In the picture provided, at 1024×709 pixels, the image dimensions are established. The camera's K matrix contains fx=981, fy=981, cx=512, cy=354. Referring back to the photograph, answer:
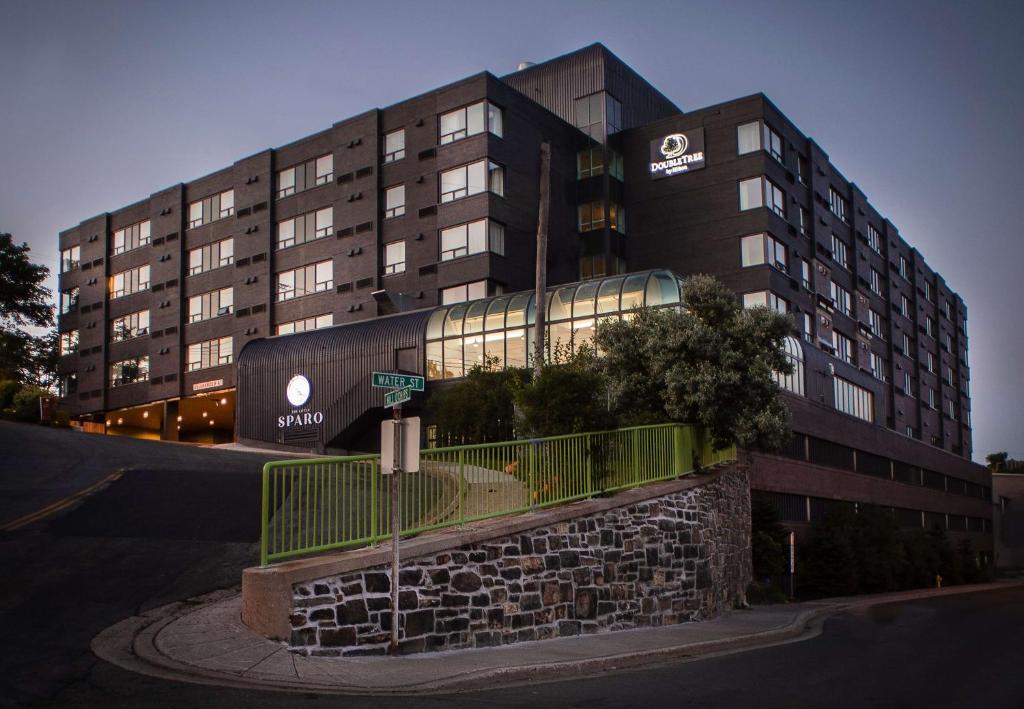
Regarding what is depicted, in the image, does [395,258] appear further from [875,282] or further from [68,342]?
[875,282]

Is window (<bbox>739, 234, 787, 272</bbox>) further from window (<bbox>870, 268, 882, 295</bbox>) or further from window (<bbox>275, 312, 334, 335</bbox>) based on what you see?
window (<bbox>275, 312, 334, 335</bbox>)

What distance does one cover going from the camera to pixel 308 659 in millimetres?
10852

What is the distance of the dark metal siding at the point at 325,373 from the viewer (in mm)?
45781

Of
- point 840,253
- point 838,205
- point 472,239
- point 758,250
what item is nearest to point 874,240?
point 838,205

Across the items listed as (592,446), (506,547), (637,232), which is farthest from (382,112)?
(506,547)

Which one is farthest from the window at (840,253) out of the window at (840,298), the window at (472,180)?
the window at (472,180)

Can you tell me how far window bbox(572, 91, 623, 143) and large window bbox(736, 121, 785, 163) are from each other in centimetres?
813

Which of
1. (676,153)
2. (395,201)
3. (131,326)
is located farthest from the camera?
(131,326)

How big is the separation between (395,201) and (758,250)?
19.3 m

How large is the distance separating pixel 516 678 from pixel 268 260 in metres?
49.5

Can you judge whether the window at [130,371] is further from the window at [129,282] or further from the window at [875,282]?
the window at [875,282]

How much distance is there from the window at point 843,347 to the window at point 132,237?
4526 cm

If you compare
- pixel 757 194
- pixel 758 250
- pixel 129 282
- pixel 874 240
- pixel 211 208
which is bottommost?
pixel 758 250

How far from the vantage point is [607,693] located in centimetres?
1014
